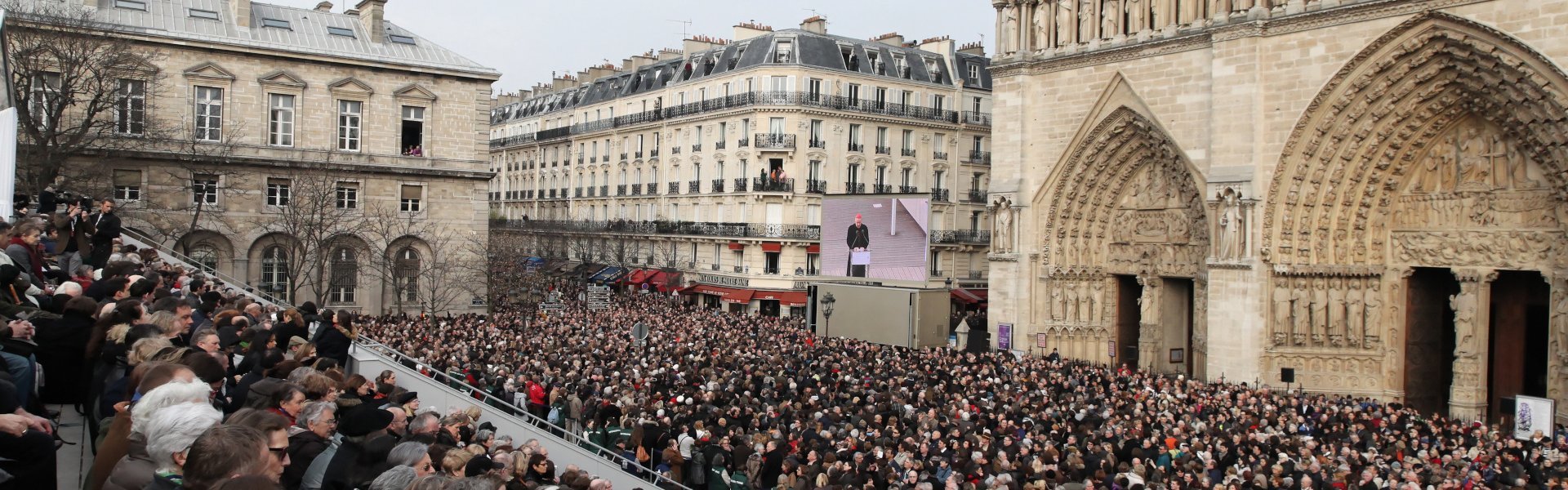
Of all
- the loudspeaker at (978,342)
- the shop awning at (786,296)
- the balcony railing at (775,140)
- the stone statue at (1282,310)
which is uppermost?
the balcony railing at (775,140)

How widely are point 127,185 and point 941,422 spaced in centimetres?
2199

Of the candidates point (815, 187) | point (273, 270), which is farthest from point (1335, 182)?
point (273, 270)

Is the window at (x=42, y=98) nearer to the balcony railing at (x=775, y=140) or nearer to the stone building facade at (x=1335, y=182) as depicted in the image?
the balcony railing at (x=775, y=140)

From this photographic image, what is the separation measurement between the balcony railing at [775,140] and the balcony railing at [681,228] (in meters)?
2.60

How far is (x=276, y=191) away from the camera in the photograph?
2889 cm

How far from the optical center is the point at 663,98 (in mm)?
44000

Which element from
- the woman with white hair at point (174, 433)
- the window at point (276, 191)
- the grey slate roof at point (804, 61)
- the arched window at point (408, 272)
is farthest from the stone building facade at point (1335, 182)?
the woman with white hair at point (174, 433)

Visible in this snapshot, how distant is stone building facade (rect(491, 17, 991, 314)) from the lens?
38.2 m

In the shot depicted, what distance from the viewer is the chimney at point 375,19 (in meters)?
30.7

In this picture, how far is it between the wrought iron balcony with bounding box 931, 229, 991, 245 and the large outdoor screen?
367 inches

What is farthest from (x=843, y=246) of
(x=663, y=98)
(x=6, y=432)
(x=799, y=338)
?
(x=6, y=432)

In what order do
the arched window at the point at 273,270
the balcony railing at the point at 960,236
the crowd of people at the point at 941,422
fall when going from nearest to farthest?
the crowd of people at the point at 941,422
the arched window at the point at 273,270
the balcony railing at the point at 960,236

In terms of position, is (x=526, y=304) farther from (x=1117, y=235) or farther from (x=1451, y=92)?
(x=1451, y=92)

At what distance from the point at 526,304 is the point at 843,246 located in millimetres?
8582
